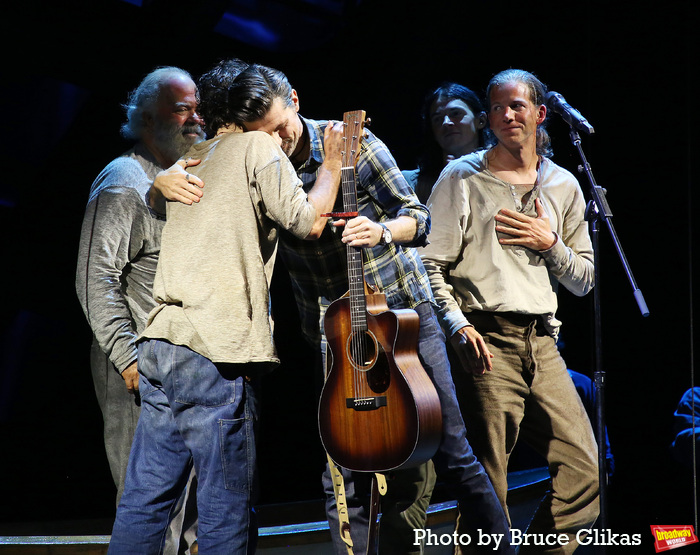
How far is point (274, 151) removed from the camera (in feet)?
6.92

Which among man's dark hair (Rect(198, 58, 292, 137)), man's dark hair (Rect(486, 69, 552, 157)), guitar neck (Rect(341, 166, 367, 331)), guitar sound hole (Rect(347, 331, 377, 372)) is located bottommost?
guitar sound hole (Rect(347, 331, 377, 372))

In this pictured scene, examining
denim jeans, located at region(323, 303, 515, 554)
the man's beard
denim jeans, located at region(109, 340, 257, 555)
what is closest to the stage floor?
denim jeans, located at region(323, 303, 515, 554)

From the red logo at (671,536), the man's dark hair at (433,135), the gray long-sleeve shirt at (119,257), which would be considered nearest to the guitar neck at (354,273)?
the gray long-sleeve shirt at (119,257)

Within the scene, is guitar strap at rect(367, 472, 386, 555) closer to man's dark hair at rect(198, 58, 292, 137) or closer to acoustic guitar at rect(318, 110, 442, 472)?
acoustic guitar at rect(318, 110, 442, 472)

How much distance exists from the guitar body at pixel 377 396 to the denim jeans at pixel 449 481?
5.8 inches

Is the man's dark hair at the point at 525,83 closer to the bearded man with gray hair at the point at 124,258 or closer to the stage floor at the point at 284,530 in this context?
the bearded man with gray hair at the point at 124,258

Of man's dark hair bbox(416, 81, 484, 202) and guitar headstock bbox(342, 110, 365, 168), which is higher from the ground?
man's dark hair bbox(416, 81, 484, 202)

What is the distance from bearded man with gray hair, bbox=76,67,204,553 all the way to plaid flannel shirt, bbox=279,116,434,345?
670mm

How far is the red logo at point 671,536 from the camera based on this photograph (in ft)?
10.8

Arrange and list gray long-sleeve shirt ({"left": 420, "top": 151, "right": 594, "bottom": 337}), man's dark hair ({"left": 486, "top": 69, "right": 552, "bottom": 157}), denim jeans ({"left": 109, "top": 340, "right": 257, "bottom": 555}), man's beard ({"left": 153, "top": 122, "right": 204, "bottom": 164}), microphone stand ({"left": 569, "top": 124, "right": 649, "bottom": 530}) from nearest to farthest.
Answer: denim jeans ({"left": 109, "top": 340, "right": 257, "bottom": 555}), microphone stand ({"left": 569, "top": 124, "right": 649, "bottom": 530}), gray long-sleeve shirt ({"left": 420, "top": 151, "right": 594, "bottom": 337}), man's beard ({"left": 153, "top": 122, "right": 204, "bottom": 164}), man's dark hair ({"left": 486, "top": 69, "right": 552, "bottom": 157})

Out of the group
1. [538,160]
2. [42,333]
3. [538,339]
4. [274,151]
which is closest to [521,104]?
[538,160]

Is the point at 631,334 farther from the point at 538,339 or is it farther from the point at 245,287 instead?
the point at 245,287

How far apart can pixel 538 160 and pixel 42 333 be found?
2758 millimetres

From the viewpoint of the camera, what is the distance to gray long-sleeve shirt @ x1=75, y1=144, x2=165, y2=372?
279 cm
